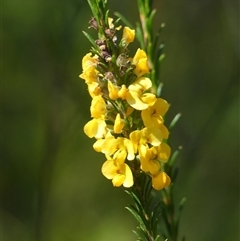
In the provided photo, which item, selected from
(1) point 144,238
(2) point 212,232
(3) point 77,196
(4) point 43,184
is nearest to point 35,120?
(3) point 77,196

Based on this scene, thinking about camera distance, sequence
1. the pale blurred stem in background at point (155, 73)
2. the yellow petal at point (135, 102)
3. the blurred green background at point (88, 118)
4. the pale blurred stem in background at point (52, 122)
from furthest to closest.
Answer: the blurred green background at point (88, 118), the pale blurred stem in background at point (52, 122), the pale blurred stem in background at point (155, 73), the yellow petal at point (135, 102)

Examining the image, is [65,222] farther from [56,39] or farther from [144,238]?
[144,238]

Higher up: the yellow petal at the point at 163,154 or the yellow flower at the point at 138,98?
the yellow flower at the point at 138,98

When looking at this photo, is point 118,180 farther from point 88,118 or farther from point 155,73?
point 88,118

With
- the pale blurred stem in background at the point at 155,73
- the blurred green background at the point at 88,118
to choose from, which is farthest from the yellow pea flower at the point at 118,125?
the blurred green background at the point at 88,118

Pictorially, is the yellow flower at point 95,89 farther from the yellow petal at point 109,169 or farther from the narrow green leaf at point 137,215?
the narrow green leaf at point 137,215

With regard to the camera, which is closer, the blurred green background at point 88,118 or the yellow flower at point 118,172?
the yellow flower at point 118,172

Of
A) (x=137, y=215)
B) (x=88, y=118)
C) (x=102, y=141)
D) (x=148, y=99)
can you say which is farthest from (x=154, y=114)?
(x=88, y=118)

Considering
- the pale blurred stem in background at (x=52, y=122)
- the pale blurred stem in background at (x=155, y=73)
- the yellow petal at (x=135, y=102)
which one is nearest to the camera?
the yellow petal at (x=135, y=102)
